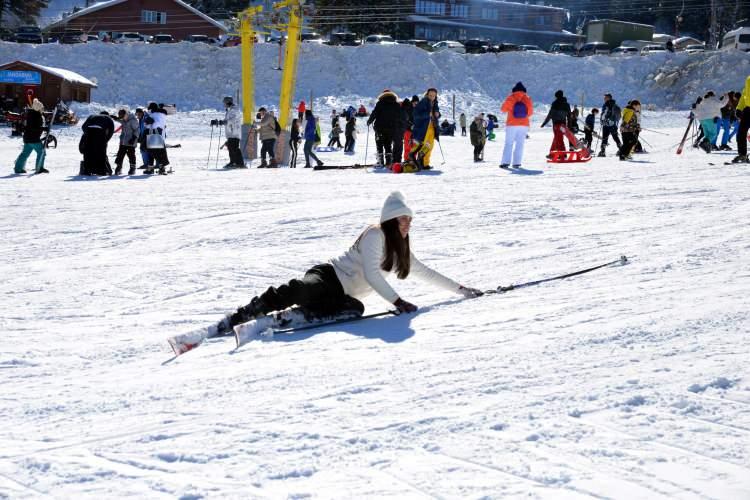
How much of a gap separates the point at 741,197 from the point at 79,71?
4032 centimetres

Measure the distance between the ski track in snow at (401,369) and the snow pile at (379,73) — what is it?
114ft

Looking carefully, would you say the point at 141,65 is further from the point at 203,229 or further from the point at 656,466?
the point at 656,466

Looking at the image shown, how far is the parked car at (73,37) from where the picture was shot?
48219mm

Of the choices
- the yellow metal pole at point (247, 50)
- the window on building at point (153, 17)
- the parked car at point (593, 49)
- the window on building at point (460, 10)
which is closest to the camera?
the yellow metal pole at point (247, 50)

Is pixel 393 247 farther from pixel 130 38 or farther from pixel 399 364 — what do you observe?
pixel 130 38

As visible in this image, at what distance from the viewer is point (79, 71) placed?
44.5 meters

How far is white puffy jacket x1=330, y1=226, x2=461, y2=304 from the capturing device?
5.36 metres

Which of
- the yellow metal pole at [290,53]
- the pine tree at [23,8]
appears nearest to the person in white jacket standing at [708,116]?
the yellow metal pole at [290,53]

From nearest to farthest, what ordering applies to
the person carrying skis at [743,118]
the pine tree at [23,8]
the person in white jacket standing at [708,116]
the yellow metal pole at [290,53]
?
the person carrying skis at [743,118]
the person in white jacket standing at [708,116]
the yellow metal pole at [290,53]
the pine tree at [23,8]

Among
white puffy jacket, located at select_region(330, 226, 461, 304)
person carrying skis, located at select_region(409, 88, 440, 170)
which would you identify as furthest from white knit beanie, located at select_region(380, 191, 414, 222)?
person carrying skis, located at select_region(409, 88, 440, 170)

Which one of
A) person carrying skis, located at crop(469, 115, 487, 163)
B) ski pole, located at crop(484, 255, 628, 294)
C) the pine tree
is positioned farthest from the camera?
the pine tree

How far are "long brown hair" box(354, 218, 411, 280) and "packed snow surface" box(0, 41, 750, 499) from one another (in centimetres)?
35

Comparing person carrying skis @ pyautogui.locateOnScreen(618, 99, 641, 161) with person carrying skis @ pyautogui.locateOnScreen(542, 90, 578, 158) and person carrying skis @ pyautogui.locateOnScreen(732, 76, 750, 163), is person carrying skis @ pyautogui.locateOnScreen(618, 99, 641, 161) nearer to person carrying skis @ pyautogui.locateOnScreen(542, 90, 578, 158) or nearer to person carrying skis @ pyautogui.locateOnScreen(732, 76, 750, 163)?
person carrying skis @ pyautogui.locateOnScreen(542, 90, 578, 158)

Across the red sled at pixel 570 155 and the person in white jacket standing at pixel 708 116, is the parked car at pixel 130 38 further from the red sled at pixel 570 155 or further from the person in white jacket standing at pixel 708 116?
the person in white jacket standing at pixel 708 116
